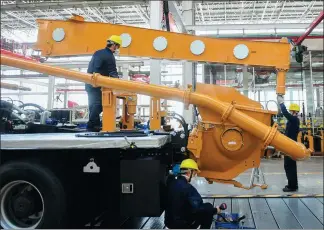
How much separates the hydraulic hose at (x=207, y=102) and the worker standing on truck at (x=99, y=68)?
545mm

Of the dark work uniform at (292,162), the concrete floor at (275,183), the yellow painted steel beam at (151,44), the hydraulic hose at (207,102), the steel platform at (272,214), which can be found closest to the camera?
the hydraulic hose at (207,102)

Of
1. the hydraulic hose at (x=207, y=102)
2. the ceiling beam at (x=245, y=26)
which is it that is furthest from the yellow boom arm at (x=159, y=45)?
the ceiling beam at (x=245, y=26)

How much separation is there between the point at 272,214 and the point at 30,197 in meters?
2.95

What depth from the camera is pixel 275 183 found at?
6.70 meters

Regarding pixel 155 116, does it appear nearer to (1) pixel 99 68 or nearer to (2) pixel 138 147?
(1) pixel 99 68

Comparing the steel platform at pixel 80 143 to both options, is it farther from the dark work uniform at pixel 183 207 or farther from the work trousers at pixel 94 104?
the work trousers at pixel 94 104

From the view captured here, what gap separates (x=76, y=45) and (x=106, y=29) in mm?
416

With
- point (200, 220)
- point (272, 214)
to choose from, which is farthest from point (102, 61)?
point (272, 214)

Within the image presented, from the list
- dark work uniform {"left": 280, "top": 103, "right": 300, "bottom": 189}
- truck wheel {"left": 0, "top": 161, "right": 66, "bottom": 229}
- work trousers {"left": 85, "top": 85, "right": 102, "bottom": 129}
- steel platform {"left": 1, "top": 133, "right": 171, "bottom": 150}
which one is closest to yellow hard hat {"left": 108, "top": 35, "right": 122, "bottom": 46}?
work trousers {"left": 85, "top": 85, "right": 102, "bottom": 129}

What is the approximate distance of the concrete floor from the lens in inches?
221

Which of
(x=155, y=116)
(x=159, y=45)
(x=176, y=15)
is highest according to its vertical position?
(x=176, y=15)

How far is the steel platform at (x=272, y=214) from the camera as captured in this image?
12.0 feet

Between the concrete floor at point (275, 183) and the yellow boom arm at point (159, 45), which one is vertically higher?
the yellow boom arm at point (159, 45)

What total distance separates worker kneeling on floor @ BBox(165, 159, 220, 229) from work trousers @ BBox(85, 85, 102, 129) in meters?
1.37
